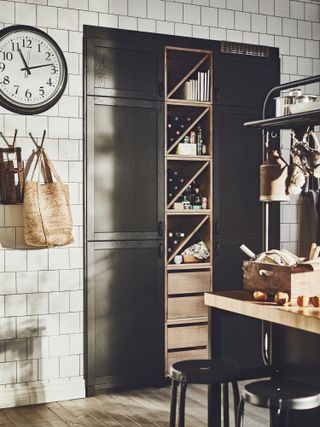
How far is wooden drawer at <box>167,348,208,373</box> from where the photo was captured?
217 inches

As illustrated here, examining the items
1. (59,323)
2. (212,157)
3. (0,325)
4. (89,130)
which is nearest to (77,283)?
(59,323)

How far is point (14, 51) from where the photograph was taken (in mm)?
4902

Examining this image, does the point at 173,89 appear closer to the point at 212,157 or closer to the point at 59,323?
the point at 212,157

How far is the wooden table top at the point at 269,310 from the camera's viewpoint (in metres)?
3.02

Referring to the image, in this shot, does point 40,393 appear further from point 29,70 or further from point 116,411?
point 29,70

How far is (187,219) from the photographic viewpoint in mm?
5785

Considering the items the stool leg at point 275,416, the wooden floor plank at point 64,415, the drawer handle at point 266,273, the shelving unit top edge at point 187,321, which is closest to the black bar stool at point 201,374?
the stool leg at point 275,416

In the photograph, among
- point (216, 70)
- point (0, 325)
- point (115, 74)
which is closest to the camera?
point (0, 325)

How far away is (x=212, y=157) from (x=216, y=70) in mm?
711

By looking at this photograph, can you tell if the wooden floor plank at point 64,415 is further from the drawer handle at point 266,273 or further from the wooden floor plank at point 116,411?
the drawer handle at point 266,273

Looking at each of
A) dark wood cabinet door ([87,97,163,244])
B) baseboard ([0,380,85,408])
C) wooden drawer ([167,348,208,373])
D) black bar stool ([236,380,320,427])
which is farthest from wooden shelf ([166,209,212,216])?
black bar stool ([236,380,320,427])

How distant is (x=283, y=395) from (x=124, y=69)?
122 inches

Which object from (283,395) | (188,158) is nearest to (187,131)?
(188,158)

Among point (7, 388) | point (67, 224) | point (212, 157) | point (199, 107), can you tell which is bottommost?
point (7, 388)
